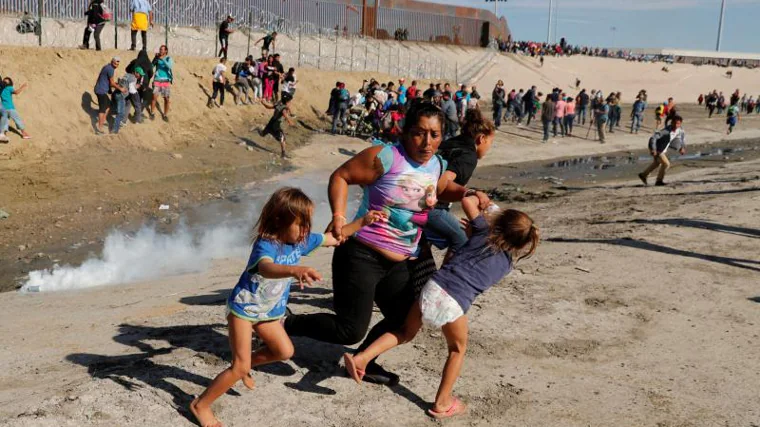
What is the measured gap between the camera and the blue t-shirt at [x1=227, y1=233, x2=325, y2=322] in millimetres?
3945

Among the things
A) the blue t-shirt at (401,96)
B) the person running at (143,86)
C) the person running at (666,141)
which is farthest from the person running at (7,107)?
the person running at (666,141)

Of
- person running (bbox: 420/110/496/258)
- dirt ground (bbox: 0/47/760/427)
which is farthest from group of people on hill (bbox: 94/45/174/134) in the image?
person running (bbox: 420/110/496/258)

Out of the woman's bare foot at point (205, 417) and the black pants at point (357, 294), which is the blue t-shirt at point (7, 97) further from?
the woman's bare foot at point (205, 417)

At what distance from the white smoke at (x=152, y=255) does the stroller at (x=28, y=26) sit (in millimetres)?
8972

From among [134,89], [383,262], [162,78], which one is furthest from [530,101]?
[383,262]

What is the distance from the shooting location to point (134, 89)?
17.4m

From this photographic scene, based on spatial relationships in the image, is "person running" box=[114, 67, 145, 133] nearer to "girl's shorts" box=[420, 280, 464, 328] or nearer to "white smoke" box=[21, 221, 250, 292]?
"white smoke" box=[21, 221, 250, 292]

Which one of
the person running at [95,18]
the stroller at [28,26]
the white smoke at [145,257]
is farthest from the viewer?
the stroller at [28,26]

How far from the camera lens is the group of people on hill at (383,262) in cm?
399

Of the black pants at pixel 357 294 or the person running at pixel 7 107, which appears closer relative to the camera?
the black pants at pixel 357 294

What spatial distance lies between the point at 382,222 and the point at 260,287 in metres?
0.83

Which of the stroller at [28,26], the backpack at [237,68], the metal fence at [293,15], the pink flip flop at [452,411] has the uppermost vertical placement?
the metal fence at [293,15]

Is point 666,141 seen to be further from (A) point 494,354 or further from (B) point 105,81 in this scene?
(B) point 105,81

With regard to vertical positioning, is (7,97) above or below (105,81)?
below
